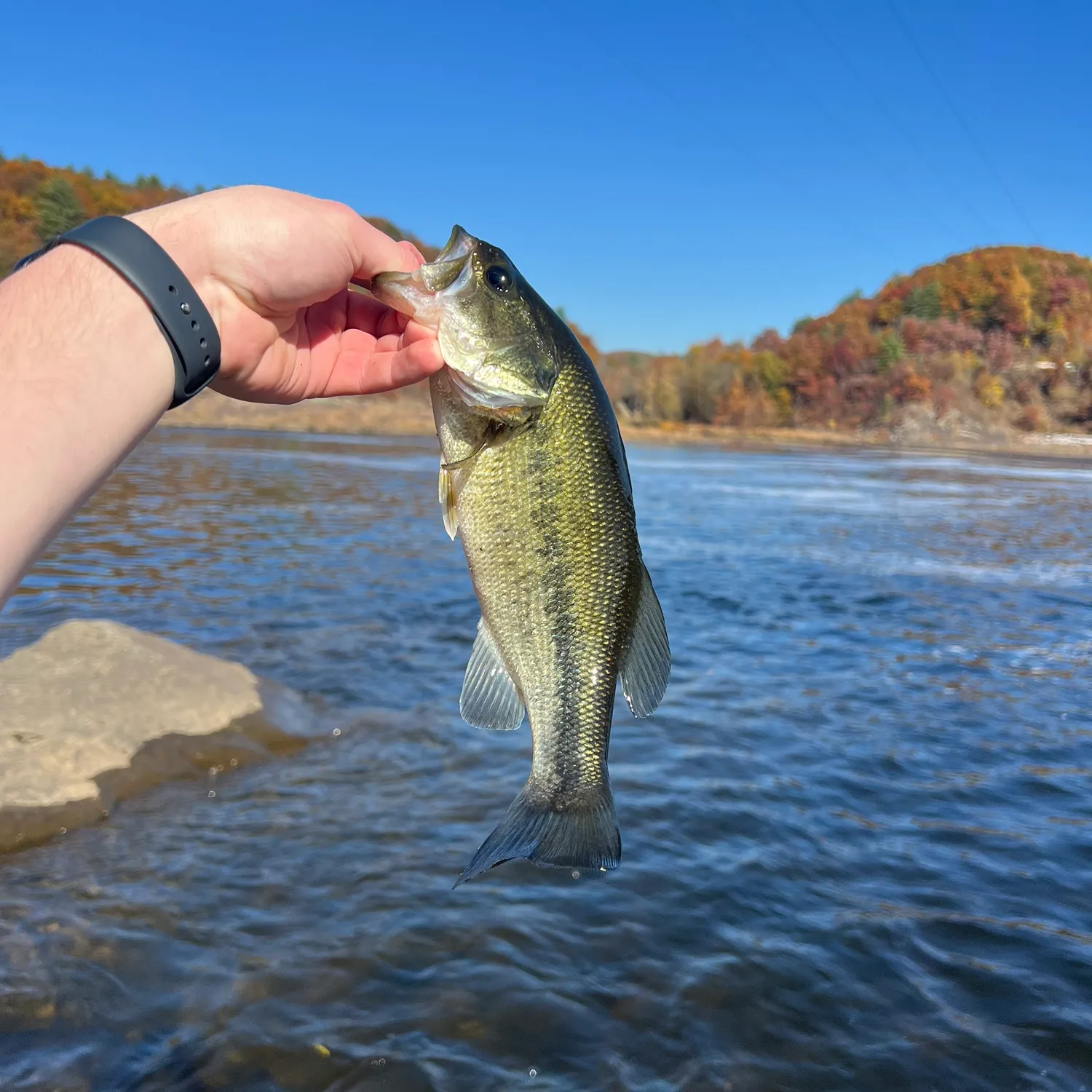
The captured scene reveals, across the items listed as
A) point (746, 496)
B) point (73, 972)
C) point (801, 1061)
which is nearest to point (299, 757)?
point (73, 972)

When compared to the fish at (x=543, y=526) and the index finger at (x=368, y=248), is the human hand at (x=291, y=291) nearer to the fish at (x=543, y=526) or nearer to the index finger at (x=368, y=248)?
the index finger at (x=368, y=248)

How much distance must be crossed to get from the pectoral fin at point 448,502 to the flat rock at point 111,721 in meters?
3.67

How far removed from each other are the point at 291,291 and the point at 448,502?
76 centimetres

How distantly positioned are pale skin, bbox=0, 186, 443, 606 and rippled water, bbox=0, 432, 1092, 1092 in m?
2.62

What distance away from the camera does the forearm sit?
1.67 m

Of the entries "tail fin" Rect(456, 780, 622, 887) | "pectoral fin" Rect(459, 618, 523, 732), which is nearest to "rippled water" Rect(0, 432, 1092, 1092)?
"tail fin" Rect(456, 780, 622, 887)

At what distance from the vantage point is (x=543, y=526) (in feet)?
8.93

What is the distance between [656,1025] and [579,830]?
174cm

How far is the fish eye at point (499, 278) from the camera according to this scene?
8.98ft

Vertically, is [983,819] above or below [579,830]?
below

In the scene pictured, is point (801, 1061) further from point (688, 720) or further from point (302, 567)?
point (302, 567)

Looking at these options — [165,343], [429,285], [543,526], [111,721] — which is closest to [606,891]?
[543,526]

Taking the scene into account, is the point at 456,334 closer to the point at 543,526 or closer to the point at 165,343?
the point at 543,526

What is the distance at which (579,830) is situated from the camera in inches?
106
